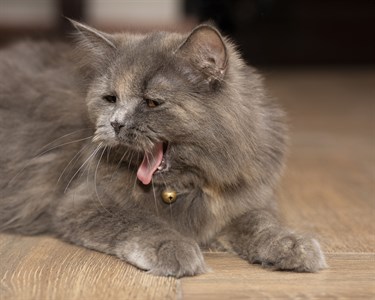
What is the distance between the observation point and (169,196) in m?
1.94

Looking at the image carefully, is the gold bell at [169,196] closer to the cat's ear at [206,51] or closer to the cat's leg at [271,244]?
the cat's leg at [271,244]

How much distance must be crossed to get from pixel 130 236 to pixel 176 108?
377 millimetres

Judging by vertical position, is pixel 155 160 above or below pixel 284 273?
above

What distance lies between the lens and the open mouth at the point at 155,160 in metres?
1.87

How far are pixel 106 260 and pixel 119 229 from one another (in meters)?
0.09

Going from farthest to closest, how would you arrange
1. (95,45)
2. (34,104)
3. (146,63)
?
(34,104) → (95,45) → (146,63)

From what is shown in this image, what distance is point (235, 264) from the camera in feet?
6.21

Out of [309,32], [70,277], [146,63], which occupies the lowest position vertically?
[309,32]

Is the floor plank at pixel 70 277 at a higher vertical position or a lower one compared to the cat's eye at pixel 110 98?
lower

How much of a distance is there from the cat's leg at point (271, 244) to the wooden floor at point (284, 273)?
32 mm

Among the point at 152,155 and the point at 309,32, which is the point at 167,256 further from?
the point at 309,32

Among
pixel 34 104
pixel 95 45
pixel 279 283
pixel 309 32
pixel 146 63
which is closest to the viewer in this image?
pixel 279 283

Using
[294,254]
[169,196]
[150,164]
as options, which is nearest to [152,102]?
[150,164]

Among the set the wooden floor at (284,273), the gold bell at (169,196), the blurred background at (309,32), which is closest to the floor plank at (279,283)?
the wooden floor at (284,273)
